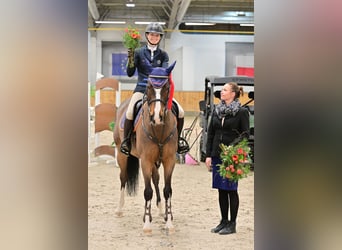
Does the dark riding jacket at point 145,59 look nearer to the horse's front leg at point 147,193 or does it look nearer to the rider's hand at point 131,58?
the rider's hand at point 131,58

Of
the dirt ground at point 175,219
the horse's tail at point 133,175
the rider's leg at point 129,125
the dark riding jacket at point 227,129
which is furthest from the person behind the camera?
the horse's tail at point 133,175

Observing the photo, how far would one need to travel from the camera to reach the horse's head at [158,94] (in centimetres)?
145

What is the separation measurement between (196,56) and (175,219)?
12.7 ft

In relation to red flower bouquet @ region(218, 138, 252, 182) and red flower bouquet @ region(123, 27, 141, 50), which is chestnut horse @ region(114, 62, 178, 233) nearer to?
red flower bouquet @ region(123, 27, 141, 50)

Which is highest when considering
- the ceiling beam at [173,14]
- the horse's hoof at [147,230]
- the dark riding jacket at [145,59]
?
the ceiling beam at [173,14]

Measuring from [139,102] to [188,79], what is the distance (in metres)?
3.50

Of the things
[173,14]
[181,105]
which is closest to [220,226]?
[181,105]

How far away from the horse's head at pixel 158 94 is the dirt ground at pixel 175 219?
343mm

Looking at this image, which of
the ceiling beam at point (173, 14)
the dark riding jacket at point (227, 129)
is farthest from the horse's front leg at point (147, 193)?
the ceiling beam at point (173, 14)

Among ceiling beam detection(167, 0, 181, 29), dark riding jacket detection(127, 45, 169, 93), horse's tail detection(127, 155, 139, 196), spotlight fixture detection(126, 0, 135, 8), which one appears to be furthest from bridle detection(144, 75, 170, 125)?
spotlight fixture detection(126, 0, 135, 8)

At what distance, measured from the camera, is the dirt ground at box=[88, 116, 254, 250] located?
4.72 ft

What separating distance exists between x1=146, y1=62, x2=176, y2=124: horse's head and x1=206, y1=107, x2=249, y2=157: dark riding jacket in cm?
24
